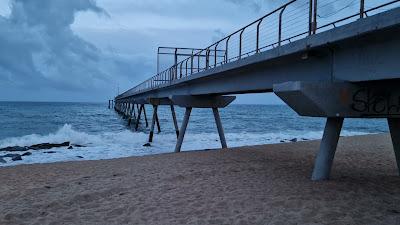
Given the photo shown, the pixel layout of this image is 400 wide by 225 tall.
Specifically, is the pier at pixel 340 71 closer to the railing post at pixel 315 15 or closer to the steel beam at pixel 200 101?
the railing post at pixel 315 15

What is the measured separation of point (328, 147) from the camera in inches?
314

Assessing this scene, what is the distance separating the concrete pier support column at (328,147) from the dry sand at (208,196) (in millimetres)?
268

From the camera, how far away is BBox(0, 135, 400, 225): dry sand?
20.1 ft

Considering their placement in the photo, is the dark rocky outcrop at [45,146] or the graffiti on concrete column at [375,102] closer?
the graffiti on concrete column at [375,102]

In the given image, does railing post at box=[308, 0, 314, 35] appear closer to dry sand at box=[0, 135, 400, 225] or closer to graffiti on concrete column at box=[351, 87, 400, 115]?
graffiti on concrete column at box=[351, 87, 400, 115]

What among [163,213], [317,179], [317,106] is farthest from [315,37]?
[163,213]

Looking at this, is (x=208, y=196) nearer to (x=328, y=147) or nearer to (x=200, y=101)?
(x=328, y=147)

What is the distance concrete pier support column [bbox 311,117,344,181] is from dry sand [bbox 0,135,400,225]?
0.27 meters

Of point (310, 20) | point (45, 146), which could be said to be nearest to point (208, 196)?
point (310, 20)

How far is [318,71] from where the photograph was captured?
7945 mm

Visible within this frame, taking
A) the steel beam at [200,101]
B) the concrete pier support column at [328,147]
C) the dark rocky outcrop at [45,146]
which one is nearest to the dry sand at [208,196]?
the concrete pier support column at [328,147]

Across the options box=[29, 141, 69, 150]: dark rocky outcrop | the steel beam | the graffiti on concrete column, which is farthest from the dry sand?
box=[29, 141, 69, 150]: dark rocky outcrop

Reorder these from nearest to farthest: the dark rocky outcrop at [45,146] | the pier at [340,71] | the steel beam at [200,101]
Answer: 1. the pier at [340,71]
2. the steel beam at [200,101]
3. the dark rocky outcrop at [45,146]

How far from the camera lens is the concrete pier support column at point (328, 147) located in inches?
309
